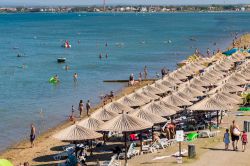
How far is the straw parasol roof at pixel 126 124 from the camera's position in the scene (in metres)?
19.8

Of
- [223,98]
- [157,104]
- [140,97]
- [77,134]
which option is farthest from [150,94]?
[77,134]

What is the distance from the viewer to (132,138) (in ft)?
76.0

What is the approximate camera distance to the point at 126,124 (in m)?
20.0

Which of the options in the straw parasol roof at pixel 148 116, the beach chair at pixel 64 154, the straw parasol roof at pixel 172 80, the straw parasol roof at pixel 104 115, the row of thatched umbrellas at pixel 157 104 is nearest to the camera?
the row of thatched umbrellas at pixel 157 104

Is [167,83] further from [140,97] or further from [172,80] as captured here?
[140,97]

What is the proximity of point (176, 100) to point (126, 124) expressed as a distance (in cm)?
601

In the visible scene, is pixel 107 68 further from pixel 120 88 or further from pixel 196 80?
pixel 196 80

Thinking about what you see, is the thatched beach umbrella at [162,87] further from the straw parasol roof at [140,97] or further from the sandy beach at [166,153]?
the sandy beach at [166,153]

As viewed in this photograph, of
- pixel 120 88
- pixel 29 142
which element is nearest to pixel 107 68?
pixel 120 88

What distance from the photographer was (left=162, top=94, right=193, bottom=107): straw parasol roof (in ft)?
82.7

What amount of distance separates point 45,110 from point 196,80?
11.8m

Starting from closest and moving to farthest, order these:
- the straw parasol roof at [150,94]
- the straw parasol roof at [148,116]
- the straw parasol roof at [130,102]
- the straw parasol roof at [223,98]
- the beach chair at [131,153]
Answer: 1. the beach chair at [131,153]
2. the straw parasol roof at [148,116]
3. the straw parasol roof at [223,98]
4. the straw parasol roof at [130,102]
5. the straw parasol roof at [150,94]

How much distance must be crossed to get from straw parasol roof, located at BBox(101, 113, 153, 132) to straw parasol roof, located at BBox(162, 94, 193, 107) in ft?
16.3

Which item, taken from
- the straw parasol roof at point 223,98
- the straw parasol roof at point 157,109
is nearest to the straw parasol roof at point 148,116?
the straw parasol roof at point 157,109
